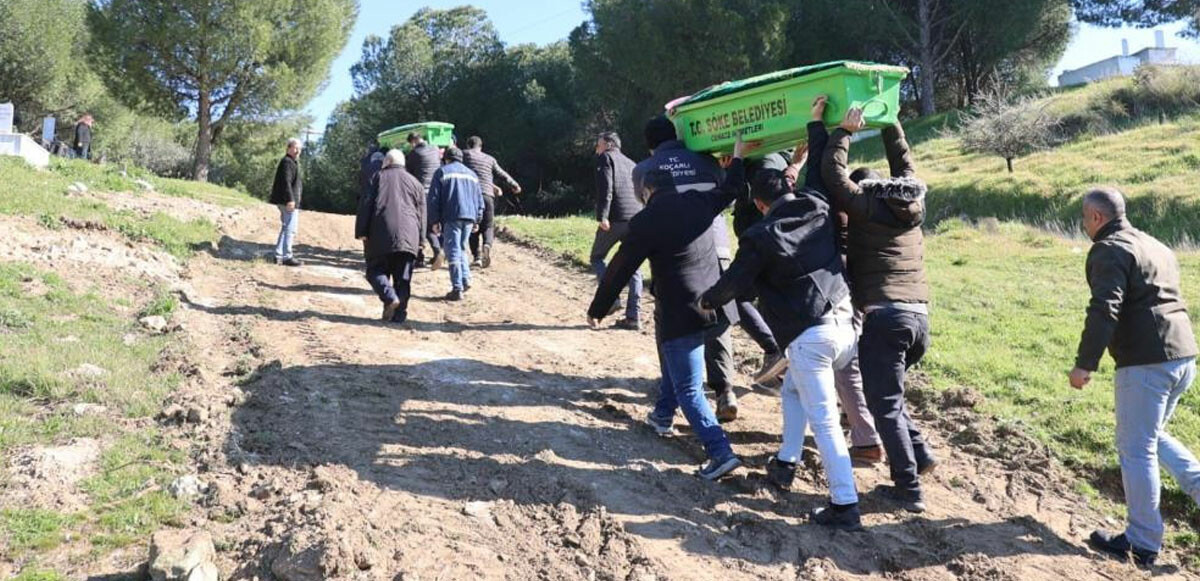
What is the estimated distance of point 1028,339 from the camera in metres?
7.89

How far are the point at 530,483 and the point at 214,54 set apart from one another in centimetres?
2614

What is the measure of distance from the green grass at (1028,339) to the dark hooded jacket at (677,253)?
2584 mm

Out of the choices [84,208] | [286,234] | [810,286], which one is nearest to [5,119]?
[84,208]

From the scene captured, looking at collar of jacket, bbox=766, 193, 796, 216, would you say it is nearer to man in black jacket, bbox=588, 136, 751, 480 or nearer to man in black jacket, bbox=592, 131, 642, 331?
man in black jacket, bbox=588, 136, 751, 480

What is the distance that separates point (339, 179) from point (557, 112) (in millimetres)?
11094

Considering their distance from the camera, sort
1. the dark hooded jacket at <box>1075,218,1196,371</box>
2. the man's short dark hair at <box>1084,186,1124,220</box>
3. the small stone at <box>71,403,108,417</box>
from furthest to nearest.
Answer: the small stone at <box>71,403,108,417</box> → the man's short dark hair at <box>1084,186,1124,220</box> → the dark hooded jacket at <box>1075,218,1196,371</box>

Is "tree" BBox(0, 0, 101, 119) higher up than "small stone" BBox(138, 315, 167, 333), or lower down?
higher up

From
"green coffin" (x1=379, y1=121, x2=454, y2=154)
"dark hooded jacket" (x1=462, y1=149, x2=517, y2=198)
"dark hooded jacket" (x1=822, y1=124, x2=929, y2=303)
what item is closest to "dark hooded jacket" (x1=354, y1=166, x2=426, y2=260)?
"dark hooded jacket" (x1=462, y1=149, x2=517, y2=198)

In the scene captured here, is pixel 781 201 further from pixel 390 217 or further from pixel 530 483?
pixel 390 217

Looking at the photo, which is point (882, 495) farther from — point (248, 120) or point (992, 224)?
point (248, 120)

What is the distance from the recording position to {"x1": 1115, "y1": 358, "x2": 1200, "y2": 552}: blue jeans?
436cm

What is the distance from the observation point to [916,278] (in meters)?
4.82

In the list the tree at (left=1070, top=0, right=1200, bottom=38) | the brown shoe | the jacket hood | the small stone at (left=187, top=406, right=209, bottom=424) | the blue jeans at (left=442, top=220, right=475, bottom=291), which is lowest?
the brown shoe

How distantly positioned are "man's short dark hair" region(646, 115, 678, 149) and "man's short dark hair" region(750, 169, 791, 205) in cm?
115
